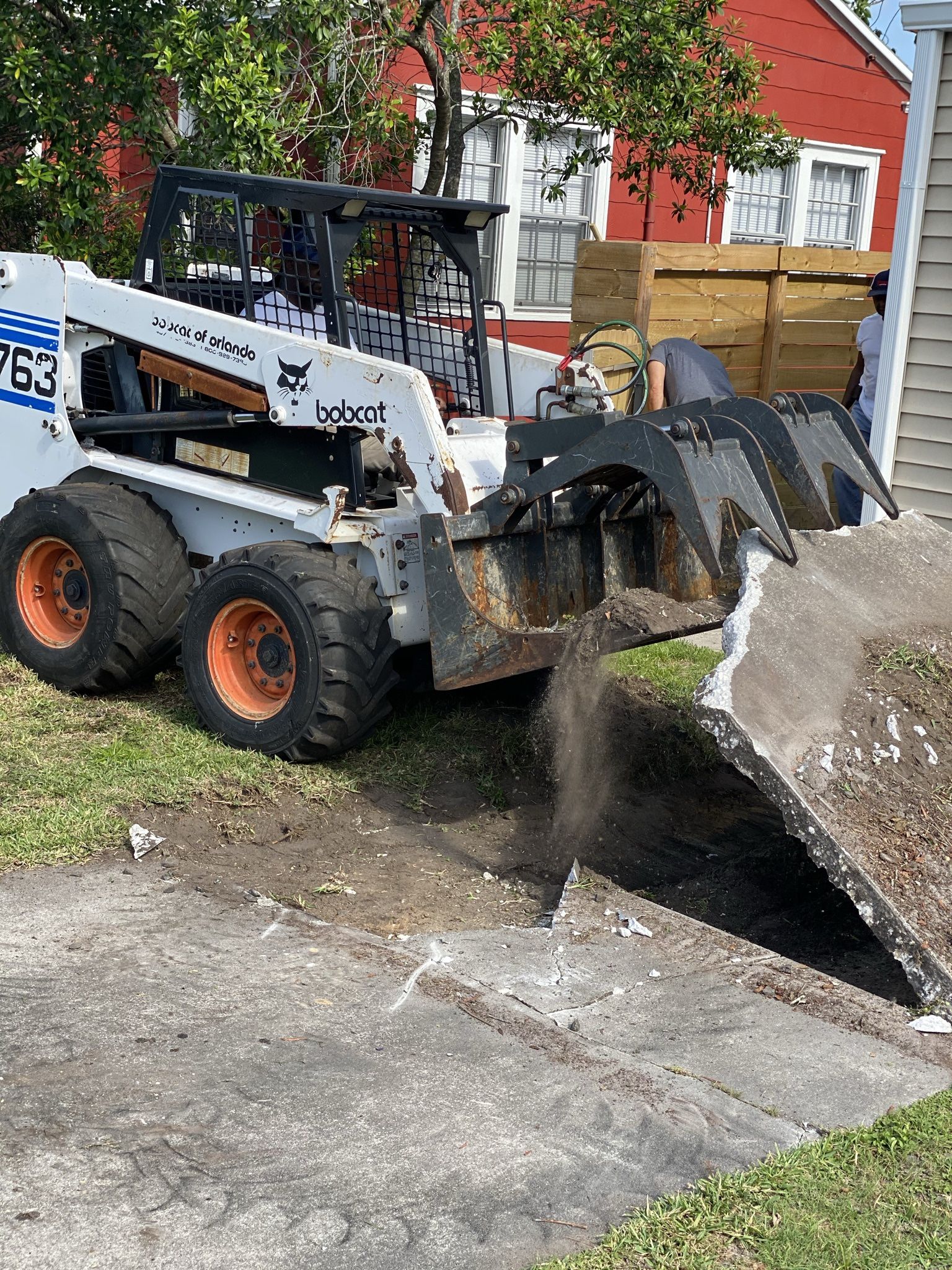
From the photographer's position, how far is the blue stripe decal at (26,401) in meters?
6.89

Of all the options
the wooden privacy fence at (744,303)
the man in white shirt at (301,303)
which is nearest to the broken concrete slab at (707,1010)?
the man in white shirt at (301,303)

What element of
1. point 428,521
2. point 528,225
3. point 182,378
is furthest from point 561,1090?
point 528,225

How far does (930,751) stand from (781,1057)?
55.5 inches

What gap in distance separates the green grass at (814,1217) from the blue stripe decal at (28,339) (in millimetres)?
5073

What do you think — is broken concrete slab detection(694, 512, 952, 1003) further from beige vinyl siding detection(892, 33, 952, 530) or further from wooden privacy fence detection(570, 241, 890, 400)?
wooden privacy fence detection(570, 241, 890, 400)

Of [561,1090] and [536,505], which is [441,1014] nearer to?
[561,1090]

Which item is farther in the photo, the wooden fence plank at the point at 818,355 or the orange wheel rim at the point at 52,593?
the wooden fence plank at the point at 818,355

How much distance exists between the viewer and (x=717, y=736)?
177 inches

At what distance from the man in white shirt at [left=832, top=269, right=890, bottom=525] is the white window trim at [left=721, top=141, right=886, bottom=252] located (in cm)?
738

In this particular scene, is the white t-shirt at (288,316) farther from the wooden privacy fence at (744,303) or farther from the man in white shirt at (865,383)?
the man in white shirt at (865,383)

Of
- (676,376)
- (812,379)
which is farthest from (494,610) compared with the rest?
(812,379)

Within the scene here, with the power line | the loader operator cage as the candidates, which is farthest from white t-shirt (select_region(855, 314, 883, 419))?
the power line

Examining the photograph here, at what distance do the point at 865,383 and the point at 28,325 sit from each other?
5059 mm

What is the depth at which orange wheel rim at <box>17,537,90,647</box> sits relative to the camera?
22.2 ft
